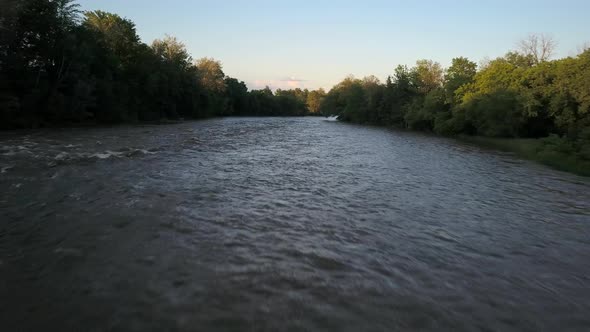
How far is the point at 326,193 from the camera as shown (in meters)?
14.4

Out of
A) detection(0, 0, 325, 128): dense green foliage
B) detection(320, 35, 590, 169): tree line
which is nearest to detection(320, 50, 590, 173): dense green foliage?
detection(320, 35, 590, 169): tree line

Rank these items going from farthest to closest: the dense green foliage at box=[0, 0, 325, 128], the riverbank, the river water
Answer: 1. the dense green foliage at box=[0, 0, 325, 128]
2. the riverbank
3. the river water

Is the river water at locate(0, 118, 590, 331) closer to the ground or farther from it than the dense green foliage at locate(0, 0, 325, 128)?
closer to the ground

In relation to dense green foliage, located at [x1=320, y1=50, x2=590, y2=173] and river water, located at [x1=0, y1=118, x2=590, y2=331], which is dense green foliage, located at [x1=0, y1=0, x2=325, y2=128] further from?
dense green foliage, located at [x1=320, y1=50, x2=590, y2=173]

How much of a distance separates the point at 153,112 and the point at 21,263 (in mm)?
64278

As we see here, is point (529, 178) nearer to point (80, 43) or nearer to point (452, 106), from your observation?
point (452, 106)

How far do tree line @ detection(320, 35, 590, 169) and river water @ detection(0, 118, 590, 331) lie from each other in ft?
74.0

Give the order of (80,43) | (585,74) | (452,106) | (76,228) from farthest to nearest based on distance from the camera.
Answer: (452,106) < (80,43) < (585,74) < (76,228)

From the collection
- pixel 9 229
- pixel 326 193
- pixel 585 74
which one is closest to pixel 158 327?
pixel 9 229

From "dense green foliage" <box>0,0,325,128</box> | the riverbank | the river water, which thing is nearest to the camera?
the river water

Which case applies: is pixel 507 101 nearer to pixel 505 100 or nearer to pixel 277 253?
pixel 505 100

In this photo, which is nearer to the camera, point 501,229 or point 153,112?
point 501,229

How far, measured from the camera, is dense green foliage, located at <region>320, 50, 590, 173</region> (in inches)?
1350

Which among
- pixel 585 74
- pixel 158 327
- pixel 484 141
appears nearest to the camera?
pixel 158 327
